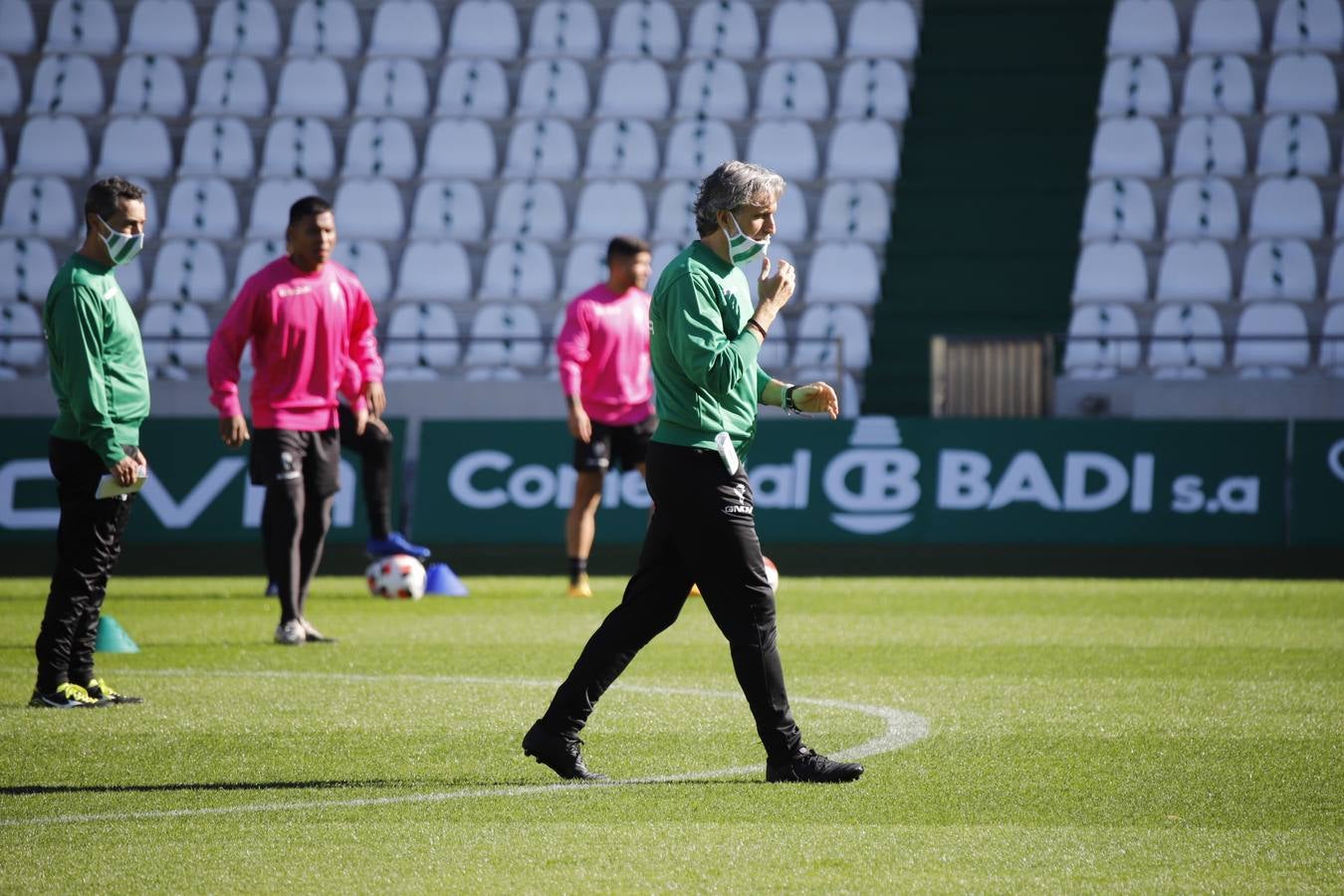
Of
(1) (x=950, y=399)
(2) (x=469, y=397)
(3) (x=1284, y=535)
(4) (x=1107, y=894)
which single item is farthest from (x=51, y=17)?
(4) (x=1107, y=894)

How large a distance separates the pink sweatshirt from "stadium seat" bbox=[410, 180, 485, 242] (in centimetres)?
1118

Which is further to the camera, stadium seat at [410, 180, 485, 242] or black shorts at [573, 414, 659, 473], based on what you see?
stadium seat at [410, 180, 485, 242]

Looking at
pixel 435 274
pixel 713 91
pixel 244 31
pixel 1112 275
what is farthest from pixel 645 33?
pixel 1112 275

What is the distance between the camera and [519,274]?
19.8 meters

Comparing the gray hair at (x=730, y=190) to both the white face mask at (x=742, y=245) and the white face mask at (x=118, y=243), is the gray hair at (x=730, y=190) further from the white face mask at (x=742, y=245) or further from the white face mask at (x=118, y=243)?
the white face mask at (x=118, y=243)

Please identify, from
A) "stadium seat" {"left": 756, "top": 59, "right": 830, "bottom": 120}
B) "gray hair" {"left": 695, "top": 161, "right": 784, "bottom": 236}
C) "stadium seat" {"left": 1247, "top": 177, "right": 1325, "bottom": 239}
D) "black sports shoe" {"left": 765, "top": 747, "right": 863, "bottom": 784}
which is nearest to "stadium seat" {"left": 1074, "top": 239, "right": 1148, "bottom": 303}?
"stadium seat" {"left": 1247, "top": 177, "right": 1325, "bottom": 239}

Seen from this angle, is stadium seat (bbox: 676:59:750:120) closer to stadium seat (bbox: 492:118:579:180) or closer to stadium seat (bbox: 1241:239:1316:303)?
stadium seat (bbox: 492:118:579:180)

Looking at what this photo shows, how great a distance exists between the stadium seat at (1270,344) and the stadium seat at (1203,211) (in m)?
1.02

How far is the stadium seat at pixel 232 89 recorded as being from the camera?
21500 millimetres

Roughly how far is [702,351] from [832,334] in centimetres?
1394

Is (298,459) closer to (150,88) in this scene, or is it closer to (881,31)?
(150,88)

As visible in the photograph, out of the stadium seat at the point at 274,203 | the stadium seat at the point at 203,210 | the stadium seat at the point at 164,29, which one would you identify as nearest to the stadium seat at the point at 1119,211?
the stadium seat at the point at 274,203

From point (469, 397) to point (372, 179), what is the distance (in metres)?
4.19

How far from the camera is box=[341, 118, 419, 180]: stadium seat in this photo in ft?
68.5
